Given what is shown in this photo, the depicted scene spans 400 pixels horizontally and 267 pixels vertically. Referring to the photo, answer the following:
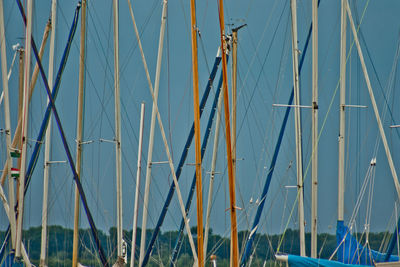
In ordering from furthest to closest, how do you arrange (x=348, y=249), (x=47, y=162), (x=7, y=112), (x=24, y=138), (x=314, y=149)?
(x=47, y=162) → (x=314, y=149) → (x=348, y=249) → (x=24, y=138) → (x=7, y=112)

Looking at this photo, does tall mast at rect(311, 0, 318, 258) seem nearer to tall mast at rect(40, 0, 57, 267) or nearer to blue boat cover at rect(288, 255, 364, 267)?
blue boat cover at rect(288, 255, 364, 267)

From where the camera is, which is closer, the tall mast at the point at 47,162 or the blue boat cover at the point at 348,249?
the blue boat cover at the point at 348,249

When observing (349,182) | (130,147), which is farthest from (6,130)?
(349,182)

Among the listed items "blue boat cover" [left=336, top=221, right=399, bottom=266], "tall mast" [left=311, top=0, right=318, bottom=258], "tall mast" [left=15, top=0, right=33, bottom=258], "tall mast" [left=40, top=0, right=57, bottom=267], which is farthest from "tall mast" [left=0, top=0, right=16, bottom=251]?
"tall mast" [left=311, top=0, right=318, bottom=258]

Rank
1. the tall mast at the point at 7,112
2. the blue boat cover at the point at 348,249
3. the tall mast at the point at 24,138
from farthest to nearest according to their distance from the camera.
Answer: the blue boat cover at the point at 348,249, the tall mast at the point at 24,138, the tall mast at the point at 7,112

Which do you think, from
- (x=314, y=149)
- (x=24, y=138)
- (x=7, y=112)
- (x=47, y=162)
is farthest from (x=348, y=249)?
(x=47, y=162)

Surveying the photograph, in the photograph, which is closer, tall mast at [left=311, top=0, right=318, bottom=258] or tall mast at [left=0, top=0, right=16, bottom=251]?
tall mast at [left=0, top=0, right=16, bottom=251]

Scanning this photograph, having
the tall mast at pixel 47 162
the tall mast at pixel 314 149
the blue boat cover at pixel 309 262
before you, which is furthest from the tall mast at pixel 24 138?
the tall mast at pixel 314 149

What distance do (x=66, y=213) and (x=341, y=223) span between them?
33.1ft

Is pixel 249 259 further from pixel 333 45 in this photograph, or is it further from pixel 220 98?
pixel 333 45

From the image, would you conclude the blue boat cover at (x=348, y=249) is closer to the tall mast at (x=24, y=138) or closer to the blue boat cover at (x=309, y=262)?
the blue boat cover at (x=309, y=262)

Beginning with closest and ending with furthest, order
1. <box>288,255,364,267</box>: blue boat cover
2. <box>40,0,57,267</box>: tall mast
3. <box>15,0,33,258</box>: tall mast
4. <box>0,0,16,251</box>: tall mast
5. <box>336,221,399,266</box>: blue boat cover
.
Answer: <box>0,0,16,251</box>: tall mast
<box>15,0,33,258</box>: tall mast
<box>288,255,364,267</box>: blue boat cover
<box>336,221,399,266</box>: blue boat cover
<box>40,0,57,267</box>: tall mast

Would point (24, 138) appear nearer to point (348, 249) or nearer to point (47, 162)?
point (47, 162)

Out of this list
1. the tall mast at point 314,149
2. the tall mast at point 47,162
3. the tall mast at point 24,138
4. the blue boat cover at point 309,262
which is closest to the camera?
the tall mast at point 24,138
